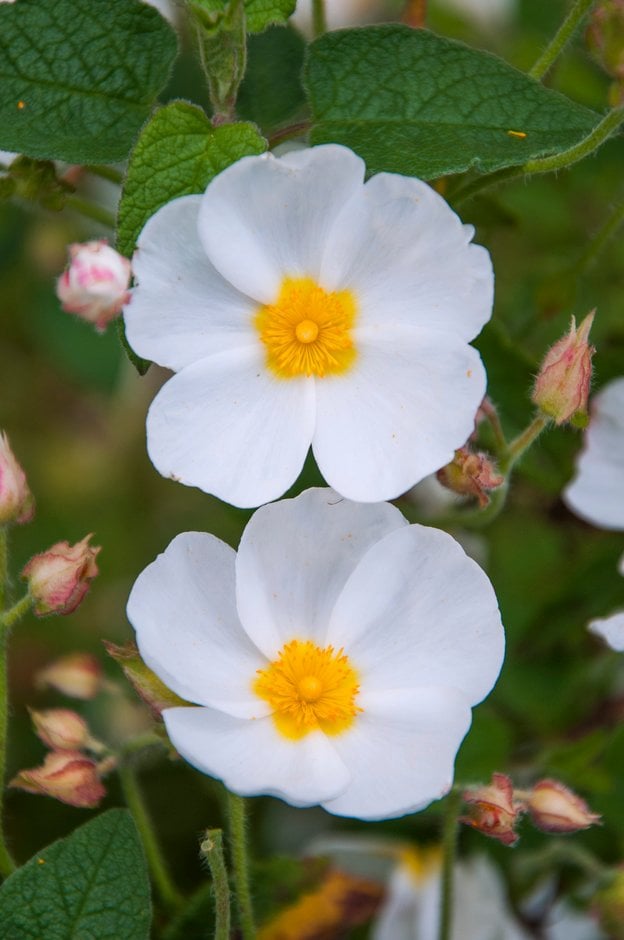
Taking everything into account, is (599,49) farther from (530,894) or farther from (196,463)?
(530,894)

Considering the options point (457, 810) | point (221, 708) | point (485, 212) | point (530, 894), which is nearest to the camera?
point (221, 708)

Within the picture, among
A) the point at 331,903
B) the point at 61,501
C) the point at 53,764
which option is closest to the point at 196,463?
the point at 53,764

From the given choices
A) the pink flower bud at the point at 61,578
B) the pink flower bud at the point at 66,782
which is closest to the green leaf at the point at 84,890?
the pink flower bud at the point at 66,782

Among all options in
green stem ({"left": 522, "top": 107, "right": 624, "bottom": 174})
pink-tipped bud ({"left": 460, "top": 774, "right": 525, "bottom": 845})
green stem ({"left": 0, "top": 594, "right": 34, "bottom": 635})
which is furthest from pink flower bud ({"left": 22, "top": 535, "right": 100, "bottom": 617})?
green stem ({"left": 522, "top": 107, "right": 624, "bottom": 174})

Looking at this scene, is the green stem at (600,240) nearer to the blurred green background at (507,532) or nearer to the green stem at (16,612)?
the blurred green background at (507,532)

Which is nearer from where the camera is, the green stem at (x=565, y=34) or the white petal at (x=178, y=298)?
the white petal at (x=178, y=298)

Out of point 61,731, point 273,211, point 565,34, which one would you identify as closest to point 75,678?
point 61,731
